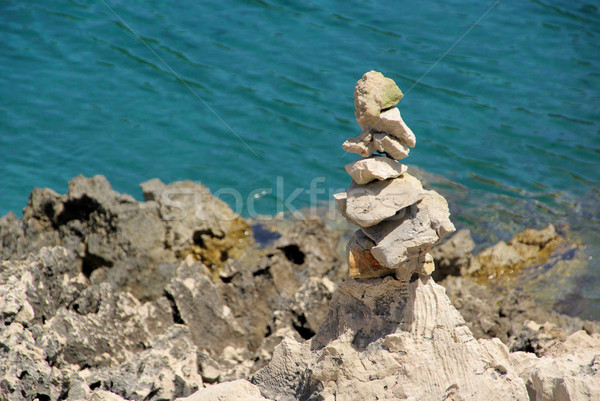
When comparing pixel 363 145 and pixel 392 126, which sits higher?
pixel 392 126

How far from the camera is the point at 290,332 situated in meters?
5.11

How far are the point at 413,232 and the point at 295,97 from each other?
8.16 meters

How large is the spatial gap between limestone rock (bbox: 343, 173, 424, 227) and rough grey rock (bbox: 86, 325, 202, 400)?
1716 millimetres

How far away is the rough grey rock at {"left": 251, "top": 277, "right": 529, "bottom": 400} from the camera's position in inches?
129

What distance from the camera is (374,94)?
3.23 m

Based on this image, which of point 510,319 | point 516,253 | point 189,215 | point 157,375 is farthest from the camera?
point 516,253

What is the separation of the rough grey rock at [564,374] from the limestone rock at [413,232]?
0.88 metres

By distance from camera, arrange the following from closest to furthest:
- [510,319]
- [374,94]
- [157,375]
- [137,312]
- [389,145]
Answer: [374,94] < [389,145] < [157,375] < [137,312] < [510,319]

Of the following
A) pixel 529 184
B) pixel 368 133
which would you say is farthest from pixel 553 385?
pixel 529 184

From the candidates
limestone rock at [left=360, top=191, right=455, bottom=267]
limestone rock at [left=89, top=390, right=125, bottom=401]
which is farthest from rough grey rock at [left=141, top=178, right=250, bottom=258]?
limestone rock at [left=360, top=191, right=455, bottom=267]

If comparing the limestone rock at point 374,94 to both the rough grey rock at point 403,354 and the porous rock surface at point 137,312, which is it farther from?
the porous rock surface at point 137,312

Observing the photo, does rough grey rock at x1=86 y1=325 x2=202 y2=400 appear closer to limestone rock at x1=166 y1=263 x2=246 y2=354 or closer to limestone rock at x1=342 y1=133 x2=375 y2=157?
limestone rock at x1=166 y1=263 x2=246 y2=354

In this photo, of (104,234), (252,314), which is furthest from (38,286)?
(252,314)

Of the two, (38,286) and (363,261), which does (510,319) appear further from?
(38,286)
